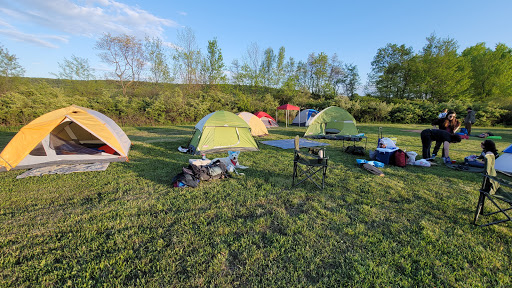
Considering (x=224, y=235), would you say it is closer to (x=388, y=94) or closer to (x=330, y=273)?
(x=330, y=273)

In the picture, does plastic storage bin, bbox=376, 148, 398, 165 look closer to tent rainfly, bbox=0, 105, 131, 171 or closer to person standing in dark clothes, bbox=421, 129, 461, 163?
person standing in dark clothes, bbox=421, 129, 461, 163

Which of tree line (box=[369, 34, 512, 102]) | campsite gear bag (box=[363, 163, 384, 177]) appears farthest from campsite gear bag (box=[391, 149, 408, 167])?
tree line (box=[369, 34, 512, 102])

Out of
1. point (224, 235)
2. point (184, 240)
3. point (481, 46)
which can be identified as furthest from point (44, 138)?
point (481, 46)

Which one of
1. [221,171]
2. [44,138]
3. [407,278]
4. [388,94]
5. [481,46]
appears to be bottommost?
[407,278]

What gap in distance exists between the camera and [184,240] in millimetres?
2291

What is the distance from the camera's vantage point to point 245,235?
7.89 feet

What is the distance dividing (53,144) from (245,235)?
5.77 meters

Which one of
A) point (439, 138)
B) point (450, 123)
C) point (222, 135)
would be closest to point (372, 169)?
point (439, 138)

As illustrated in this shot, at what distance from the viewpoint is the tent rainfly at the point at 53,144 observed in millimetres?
4445

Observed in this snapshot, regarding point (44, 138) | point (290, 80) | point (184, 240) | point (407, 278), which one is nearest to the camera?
point (407, 278)

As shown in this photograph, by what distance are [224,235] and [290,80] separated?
997 inches

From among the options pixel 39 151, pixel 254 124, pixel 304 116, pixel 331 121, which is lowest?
pixel 39 151

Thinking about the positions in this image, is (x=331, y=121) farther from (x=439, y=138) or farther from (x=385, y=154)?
(x=385, y=154)

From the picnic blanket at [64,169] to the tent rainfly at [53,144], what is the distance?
11 cm
